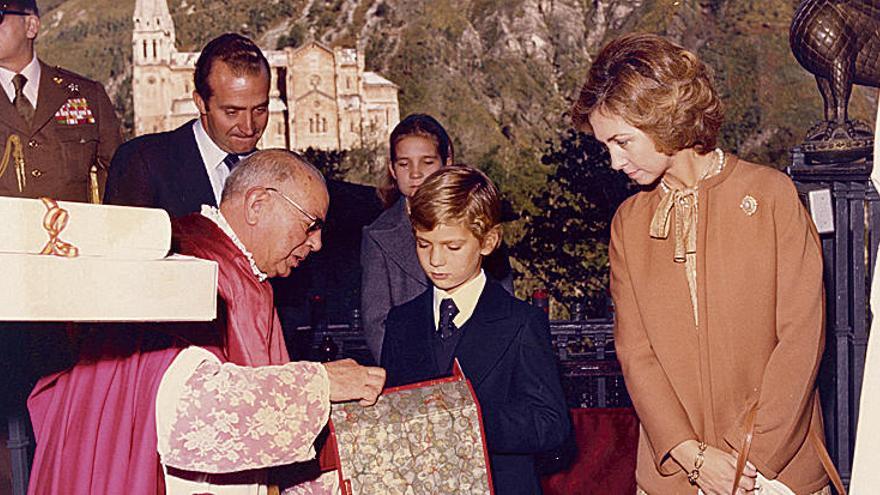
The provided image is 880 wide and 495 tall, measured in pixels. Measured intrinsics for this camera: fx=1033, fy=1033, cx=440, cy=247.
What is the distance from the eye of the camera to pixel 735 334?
2.51 metres

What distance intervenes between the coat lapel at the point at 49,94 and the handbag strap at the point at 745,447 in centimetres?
299

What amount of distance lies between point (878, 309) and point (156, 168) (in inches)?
113

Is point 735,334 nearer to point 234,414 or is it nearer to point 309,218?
point 309,218

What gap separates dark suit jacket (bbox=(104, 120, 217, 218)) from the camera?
12.2 feet

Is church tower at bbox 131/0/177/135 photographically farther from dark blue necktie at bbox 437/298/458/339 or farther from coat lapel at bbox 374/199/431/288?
dark blue necktie at bbox 437/298/458/339

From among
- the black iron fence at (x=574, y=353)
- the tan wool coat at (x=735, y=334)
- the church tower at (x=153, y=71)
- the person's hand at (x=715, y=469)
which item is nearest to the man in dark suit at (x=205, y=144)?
the black iron fence at (x=574, y=353)

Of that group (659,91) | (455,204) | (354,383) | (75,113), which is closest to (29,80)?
(75,113)

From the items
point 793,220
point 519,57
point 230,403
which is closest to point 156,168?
point 230,403

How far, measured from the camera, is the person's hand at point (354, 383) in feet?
7.72

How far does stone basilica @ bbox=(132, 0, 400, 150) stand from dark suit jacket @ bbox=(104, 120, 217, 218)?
8.57 meters

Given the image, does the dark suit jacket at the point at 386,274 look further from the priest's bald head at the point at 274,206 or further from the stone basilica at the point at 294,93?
the stone basilica at the point at 294,93

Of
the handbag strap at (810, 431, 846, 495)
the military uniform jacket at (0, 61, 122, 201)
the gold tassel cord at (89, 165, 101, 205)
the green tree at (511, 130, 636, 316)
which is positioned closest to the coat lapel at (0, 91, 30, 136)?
the military uniform jacket at (0, 61, 122, 201)

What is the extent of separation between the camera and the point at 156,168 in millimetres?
3723

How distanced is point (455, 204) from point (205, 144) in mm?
1395
